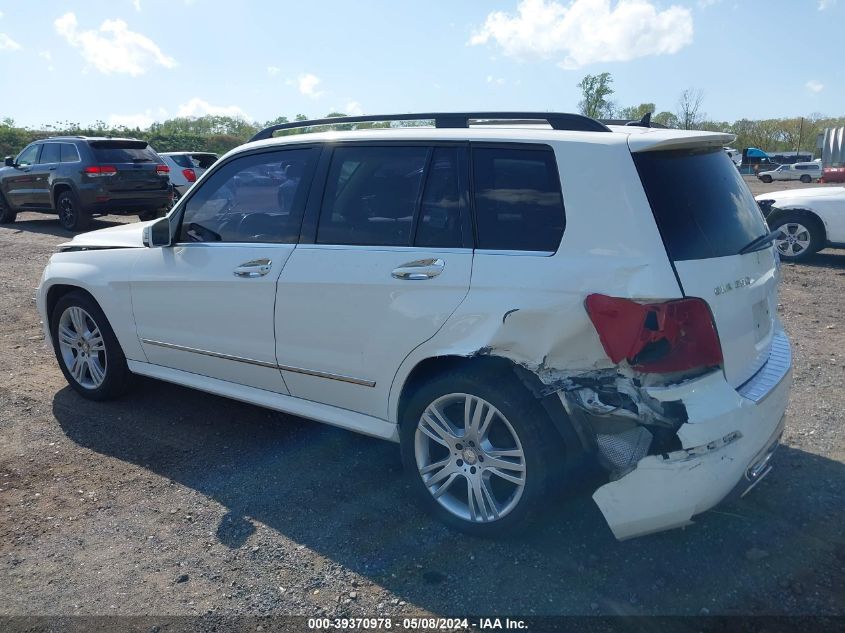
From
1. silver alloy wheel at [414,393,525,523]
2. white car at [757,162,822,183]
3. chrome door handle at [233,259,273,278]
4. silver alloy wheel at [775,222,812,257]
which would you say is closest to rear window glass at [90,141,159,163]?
chrome door handle at [233,259,273,278]

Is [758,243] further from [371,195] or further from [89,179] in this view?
[89,179]

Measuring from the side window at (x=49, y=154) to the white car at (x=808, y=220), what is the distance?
1294 cm

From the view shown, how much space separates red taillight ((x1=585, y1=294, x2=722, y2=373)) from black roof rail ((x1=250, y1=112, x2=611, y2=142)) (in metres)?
0.92

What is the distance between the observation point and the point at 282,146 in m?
4.07

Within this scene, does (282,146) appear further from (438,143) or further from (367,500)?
(367,500)

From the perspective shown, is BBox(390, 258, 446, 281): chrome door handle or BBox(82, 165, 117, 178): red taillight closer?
BBox(390, 258, 446, 281): chrome door handle

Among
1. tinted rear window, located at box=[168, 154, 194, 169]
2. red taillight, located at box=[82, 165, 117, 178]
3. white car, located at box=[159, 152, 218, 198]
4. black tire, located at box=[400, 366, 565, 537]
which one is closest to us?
black tire, located at box=[400, 366, 565, 537]

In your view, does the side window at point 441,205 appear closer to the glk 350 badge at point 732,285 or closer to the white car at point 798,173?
the glk 350 badge at point 732,285

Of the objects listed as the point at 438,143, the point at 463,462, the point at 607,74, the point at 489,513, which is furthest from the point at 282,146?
the point at 607,74

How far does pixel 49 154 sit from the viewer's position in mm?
14695

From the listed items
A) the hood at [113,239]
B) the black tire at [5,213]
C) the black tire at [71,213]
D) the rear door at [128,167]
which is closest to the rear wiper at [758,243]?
the hood at [113,239]

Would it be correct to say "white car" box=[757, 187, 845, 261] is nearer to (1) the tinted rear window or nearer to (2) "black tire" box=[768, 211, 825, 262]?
(2) "black tire" box=[768, 211, 825, 262]

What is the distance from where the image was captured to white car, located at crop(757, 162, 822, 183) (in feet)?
144

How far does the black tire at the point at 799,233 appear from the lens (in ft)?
32.5
